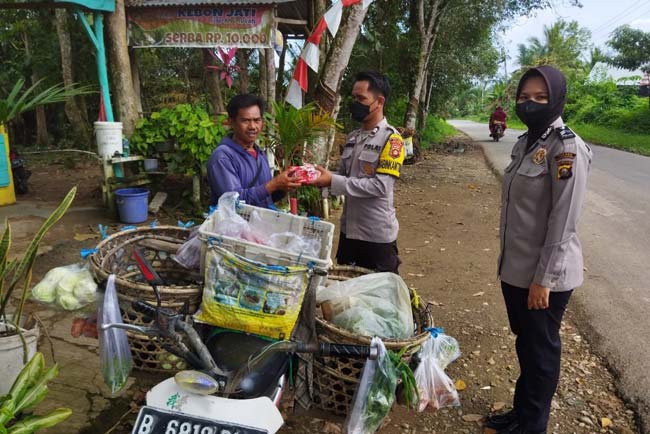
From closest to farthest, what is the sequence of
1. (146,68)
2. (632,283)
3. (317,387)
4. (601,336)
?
1. (317,387)
2. (601,336)
3. (632,283)
4. (146,68)

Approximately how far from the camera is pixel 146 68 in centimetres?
1267

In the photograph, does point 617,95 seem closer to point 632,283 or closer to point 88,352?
point 632,283

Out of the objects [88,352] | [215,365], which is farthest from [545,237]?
[88,352]

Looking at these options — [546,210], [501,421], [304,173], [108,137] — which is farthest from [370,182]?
[108,137]

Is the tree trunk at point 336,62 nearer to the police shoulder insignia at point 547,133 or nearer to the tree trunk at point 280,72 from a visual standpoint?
the tree trunk at point 280,72

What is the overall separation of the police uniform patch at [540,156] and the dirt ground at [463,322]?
1.48m

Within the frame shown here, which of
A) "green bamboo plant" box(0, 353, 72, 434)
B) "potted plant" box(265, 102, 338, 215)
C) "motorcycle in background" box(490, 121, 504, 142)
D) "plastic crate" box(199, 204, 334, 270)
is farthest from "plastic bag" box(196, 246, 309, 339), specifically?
"motorcycle in background" box(490, 121, 504, 142)

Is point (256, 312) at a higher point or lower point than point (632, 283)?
higher

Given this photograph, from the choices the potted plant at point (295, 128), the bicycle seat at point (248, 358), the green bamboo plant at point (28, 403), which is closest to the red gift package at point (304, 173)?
the bicycle seat at point (248, 358)

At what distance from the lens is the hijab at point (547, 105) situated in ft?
6.84

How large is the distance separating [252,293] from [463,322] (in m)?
2.61

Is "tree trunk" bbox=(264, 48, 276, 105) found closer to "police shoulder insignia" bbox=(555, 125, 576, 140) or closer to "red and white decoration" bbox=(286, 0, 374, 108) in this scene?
"red and white decoration" bbox=(286, 0, 374, 108)

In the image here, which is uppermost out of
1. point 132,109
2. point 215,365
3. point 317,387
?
point 132,109

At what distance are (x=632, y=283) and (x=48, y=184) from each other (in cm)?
890
